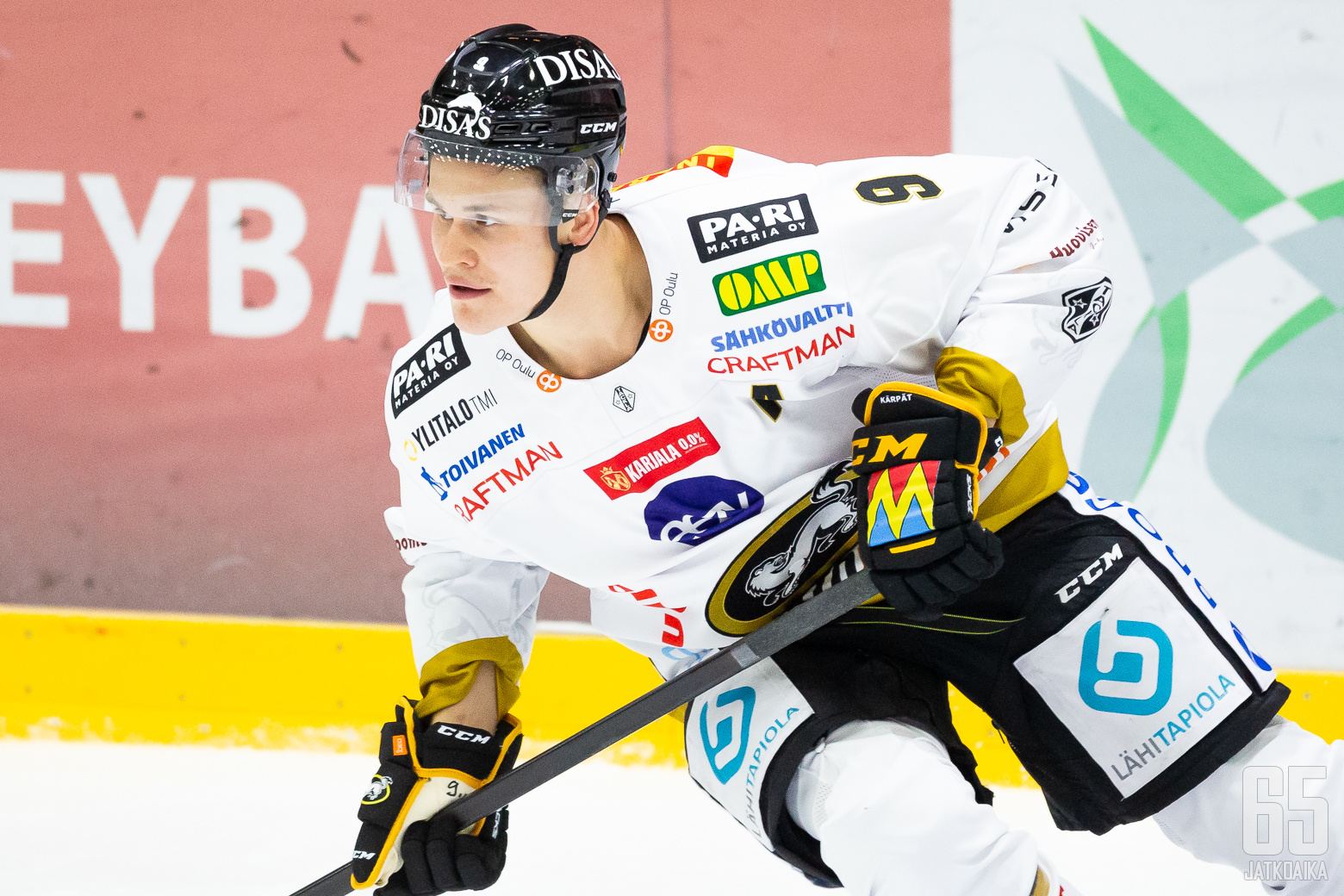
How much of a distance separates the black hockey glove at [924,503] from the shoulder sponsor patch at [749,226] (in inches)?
10.4

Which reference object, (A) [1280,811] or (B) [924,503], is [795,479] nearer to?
(B) [924,503]

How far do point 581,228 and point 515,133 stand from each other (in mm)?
132

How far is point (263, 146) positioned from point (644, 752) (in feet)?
5.64

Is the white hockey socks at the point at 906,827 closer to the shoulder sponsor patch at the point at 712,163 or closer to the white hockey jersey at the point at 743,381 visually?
the white hockey jersey at the point at 743,381

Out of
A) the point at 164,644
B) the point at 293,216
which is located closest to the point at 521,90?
the point at 293,216

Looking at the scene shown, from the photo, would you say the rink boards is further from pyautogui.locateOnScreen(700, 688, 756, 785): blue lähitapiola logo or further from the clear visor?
the clear visor

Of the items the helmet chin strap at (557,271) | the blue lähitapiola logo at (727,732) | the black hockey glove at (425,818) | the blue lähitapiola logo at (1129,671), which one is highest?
the helmet chin strap at (557,271)

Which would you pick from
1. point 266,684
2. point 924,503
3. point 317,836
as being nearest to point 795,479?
point 924,503

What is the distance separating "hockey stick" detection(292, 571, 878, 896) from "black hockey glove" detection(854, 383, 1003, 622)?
78mm

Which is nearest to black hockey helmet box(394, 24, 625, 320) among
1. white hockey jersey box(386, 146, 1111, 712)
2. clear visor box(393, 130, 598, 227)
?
clear visor box(393, 130, 598, 227)

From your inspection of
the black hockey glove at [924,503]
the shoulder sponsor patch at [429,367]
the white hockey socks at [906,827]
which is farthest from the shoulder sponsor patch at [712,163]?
the white hockey socks at [906,827]

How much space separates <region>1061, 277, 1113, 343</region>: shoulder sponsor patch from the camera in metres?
1.59

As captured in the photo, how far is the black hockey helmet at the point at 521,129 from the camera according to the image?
57.1 inches
